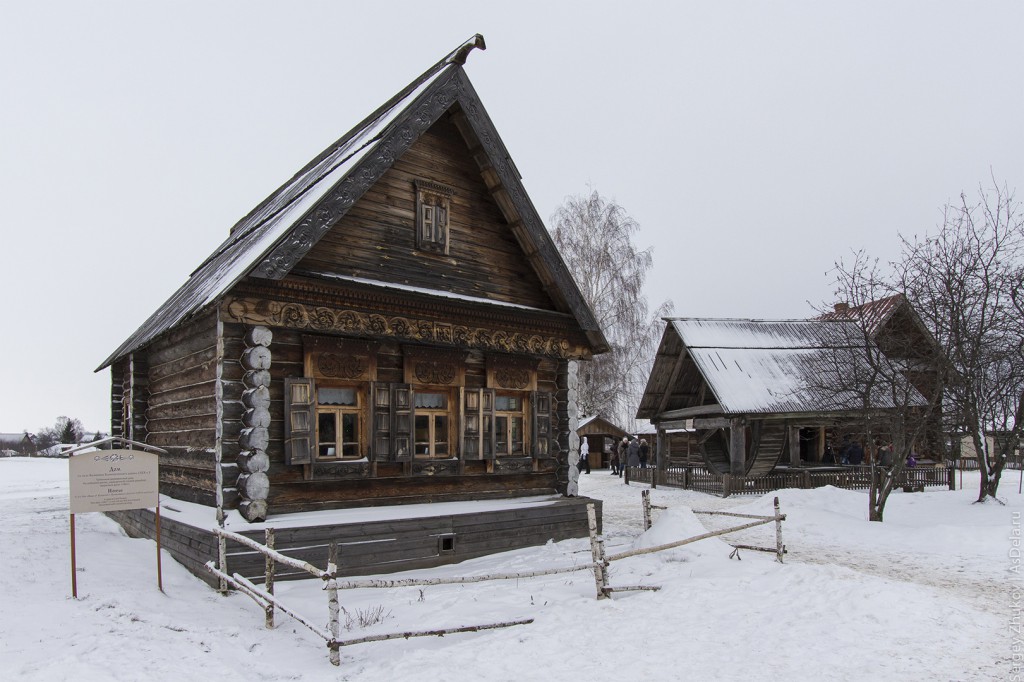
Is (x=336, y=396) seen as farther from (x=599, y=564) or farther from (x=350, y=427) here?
(x=599, y=564)

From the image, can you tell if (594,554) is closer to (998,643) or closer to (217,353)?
(998,643)

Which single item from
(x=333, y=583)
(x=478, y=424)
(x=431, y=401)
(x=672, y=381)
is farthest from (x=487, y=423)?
(x=672, y=381)

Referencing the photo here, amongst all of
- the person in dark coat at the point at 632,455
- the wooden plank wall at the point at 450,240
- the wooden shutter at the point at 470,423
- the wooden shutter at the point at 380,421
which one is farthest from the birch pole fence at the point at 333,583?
the person in dark coat at the point at 632,455

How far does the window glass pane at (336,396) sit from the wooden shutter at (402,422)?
0.61m

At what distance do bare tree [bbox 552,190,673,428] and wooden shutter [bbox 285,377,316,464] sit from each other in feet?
83.4

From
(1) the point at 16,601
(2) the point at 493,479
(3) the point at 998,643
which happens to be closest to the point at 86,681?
(1) the point at 16,601

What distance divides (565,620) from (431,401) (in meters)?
4.65

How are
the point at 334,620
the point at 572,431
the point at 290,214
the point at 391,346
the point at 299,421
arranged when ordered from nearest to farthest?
the point at 334,620 → the point at 299,421 → the point at 290,214 → the point at 391,346 → the point at 572,431

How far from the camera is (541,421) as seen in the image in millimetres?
12406

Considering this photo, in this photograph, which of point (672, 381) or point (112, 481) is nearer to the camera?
point (112, 481)

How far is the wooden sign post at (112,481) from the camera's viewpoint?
24.2 ft

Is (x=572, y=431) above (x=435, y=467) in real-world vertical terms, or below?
above

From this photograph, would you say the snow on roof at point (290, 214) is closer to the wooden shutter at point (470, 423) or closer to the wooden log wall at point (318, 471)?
the wooden log wall at point (318, 471)

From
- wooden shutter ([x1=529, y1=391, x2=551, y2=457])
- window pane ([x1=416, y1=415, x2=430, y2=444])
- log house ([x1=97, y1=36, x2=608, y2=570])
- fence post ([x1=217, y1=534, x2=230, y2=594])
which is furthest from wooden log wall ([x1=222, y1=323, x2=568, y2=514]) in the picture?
fence post ([x1=217, y1=534, x2=230, y2=594])
